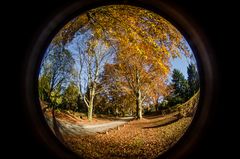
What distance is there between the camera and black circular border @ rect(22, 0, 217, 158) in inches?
67.2

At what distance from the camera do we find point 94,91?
20.7 ft

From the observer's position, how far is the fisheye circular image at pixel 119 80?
5.35m

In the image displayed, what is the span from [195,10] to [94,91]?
4859 mm

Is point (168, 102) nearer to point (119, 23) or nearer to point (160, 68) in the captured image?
point (160, 68)

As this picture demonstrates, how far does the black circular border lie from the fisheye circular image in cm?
300
